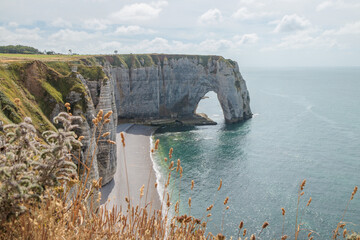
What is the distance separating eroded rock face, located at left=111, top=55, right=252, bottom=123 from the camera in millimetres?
91562

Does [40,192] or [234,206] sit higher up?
[40,192]

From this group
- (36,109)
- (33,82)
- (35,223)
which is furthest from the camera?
(33,82)

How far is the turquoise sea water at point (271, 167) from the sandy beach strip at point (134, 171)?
3.00 m

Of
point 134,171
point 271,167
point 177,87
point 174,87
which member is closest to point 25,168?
point 134,171

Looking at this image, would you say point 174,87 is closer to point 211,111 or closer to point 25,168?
point 211,111

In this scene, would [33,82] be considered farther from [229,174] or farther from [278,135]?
[278,135]

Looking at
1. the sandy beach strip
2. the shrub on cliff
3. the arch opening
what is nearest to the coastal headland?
the sandy beach strip

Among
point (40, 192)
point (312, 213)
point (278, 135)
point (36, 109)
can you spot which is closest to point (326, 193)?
point (312, 213)

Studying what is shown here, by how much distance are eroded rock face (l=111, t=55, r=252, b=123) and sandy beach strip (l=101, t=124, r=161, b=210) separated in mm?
9461

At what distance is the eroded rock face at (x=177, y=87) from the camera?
91562 mm

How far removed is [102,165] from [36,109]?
1415cm

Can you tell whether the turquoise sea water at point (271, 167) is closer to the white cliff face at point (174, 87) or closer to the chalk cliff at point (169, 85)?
the chalk cliff at point (169, 85)

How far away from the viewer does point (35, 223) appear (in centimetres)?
418

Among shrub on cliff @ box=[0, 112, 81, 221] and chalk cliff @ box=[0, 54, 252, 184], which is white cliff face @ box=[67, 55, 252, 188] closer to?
chalk cliff @ box=[0, 54, 252, 184]
